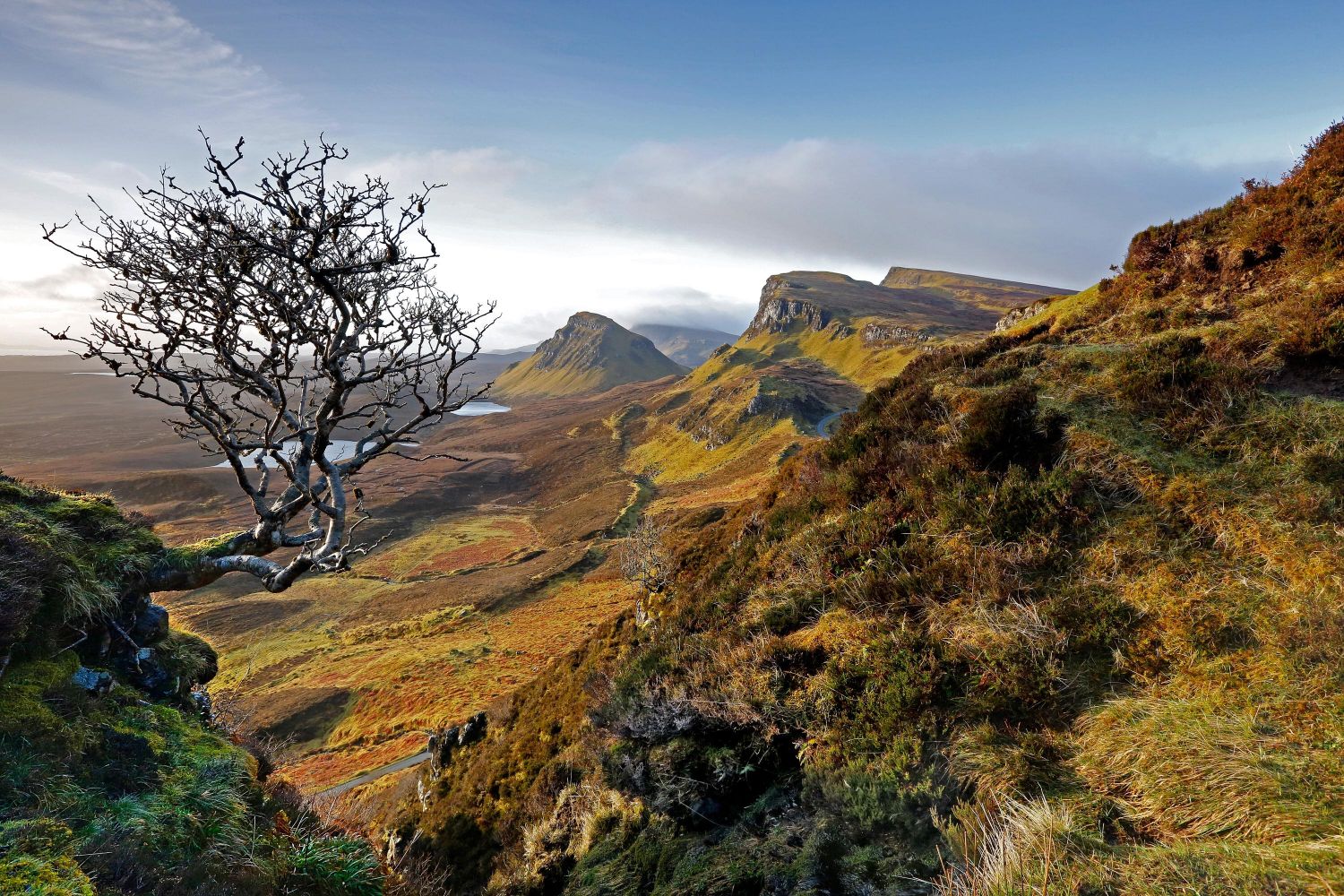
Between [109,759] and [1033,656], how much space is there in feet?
31.3

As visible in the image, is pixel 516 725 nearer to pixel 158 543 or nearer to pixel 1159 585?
pixel 158 543

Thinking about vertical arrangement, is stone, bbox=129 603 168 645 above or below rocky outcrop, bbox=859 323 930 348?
below

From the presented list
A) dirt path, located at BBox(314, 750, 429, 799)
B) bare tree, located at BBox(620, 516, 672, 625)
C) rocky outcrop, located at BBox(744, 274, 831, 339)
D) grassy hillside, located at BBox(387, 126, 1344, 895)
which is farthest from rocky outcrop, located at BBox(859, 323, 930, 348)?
dirt path, located at BBox(314, 750, 429, 799)

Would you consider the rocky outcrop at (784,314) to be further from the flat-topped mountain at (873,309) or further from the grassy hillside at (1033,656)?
the grassy hillside at (1033,656)

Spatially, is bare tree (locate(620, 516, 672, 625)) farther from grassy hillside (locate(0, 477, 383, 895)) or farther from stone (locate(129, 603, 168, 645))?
stone (locate(129, 603, 168, 645))

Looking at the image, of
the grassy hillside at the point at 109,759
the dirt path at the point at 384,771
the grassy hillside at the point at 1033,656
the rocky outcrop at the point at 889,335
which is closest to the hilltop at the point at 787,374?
the rocky outcrop at the point at 889,335

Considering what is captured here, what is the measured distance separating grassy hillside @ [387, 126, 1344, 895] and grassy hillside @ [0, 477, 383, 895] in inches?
140

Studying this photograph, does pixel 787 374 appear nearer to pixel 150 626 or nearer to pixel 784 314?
pixel 784 314

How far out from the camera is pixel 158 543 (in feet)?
Answer: 27.7

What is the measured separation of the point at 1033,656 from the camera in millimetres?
5031

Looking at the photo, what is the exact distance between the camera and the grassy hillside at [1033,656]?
3.61 m

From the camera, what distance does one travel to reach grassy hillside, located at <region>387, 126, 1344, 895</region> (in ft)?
11.9

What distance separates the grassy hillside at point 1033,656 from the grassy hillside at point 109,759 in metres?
3.56

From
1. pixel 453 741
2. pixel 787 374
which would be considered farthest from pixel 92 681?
pixel 787 374
